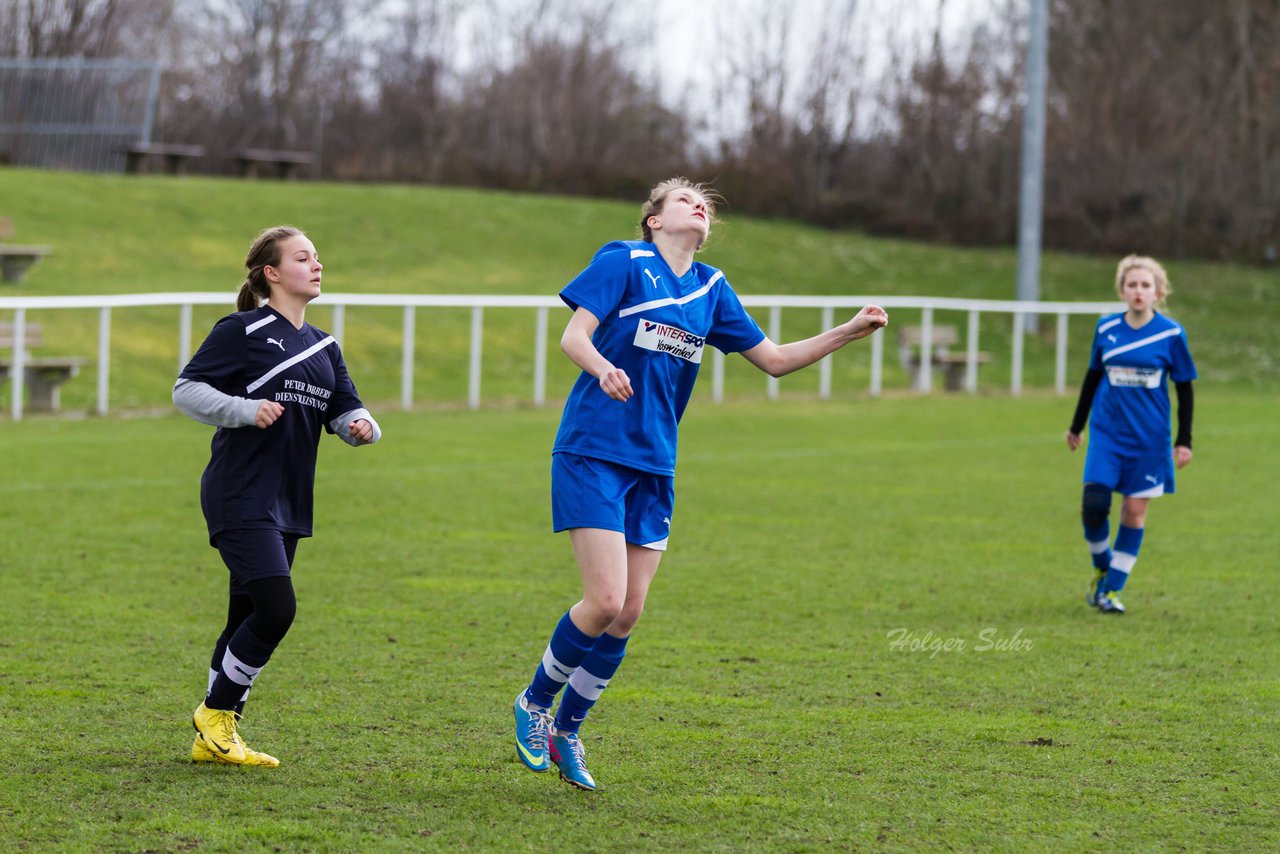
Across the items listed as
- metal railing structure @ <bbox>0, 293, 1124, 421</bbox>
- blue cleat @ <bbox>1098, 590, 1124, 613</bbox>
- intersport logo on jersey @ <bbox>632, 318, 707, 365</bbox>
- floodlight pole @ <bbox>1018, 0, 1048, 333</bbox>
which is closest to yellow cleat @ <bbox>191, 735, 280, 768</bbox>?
intersport logo on jersey @ <bbox>632, 318, 707, 365</bbox>

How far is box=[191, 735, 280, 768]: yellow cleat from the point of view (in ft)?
16.6

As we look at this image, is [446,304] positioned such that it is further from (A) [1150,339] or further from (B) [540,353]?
(A) [1150,339]

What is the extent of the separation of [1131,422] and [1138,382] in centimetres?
22

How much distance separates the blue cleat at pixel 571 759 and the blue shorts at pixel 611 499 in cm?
63

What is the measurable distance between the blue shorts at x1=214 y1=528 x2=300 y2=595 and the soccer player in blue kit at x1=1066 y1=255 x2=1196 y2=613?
4663 mm

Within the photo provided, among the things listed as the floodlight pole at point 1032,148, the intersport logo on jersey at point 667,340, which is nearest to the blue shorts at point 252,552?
the intersport logo on jersey at point 667,340

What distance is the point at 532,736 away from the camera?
5.11m

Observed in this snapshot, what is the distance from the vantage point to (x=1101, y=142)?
39.7 meters

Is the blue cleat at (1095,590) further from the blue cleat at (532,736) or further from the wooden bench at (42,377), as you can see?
the wooden bench at (42,377)

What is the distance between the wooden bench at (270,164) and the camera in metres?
35.4

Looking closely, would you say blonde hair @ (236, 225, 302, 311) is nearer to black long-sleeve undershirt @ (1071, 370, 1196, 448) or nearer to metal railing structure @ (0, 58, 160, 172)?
black long-sleeve undershirt @ (1071, 370, 1196, 448)

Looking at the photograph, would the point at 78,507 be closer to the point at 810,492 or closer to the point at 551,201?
the point at 810,492

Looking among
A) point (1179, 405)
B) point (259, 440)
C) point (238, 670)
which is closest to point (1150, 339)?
point (1179, 405)

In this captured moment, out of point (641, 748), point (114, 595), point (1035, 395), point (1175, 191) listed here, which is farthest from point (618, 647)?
point (1175, 191)
